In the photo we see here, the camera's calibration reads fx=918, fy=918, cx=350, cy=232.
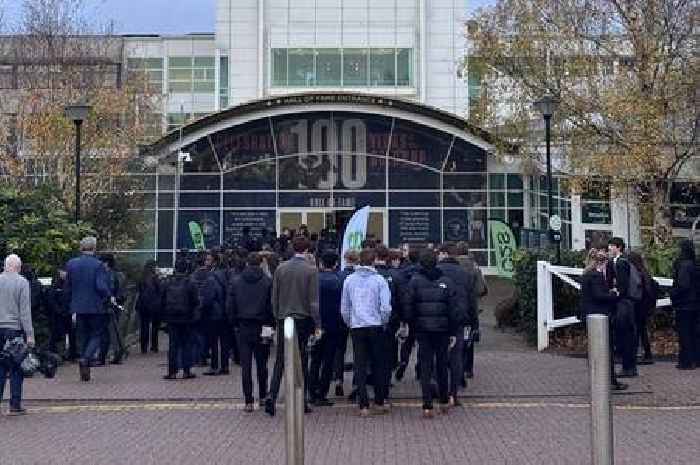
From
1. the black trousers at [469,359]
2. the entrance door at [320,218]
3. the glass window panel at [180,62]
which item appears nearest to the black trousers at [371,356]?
the black trousers at [469,359]

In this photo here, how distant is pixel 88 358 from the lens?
12820 millimetres

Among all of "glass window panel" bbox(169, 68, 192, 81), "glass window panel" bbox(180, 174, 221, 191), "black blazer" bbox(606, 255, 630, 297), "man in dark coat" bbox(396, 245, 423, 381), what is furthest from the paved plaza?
"glass window panel" bbox(169, 68, 192, 81)

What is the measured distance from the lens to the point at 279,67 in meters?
47.1

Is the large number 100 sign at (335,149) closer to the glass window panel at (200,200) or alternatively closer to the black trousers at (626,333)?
the glass window panel at (200,200)

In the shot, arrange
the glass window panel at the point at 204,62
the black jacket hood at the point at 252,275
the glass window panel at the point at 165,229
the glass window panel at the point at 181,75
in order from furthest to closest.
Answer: the glass window panel at the point at 204,62, the glass window panel at the point at 181,75, the glass window panel at the point at 165,229, the black jacket hood at the point at 252,275

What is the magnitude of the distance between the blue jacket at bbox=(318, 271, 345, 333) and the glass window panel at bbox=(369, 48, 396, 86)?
1422 inches

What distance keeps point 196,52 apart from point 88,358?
1775 inches

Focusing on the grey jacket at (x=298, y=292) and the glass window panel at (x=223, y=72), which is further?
the glass window panel at (x=223, y=72)

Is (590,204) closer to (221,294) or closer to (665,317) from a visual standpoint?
(665,317)

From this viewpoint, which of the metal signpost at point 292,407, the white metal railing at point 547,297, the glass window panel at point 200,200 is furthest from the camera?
the glass window panel at point 200,200

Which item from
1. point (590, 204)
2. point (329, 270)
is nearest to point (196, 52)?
point (590, 204)

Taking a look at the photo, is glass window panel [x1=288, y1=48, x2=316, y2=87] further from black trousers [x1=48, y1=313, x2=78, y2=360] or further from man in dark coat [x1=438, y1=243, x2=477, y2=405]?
man in dark coat [x1=438, y1=243, x2=477, y2=405]

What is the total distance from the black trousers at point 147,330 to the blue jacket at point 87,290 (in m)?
3.44

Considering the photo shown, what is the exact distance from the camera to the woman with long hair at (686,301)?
13.1m
